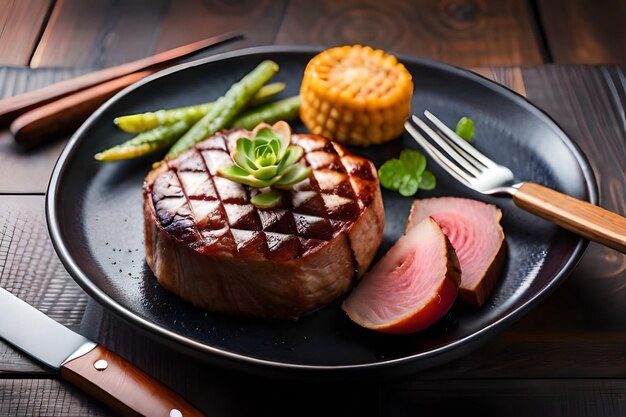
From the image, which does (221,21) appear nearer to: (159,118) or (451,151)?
(159,118)

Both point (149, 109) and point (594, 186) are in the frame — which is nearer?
point (594, 186)

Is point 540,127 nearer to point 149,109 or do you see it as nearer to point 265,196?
point 265,196

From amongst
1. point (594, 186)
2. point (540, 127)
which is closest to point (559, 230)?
point (594, 186)

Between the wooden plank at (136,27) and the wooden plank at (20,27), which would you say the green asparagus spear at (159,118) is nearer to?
the wooden plank at (136,27)

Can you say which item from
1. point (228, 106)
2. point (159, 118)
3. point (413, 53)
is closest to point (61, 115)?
point (159, 118)

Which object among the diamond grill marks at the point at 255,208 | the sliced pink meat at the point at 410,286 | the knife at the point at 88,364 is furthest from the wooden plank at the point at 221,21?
the knife at the point at 88,364
